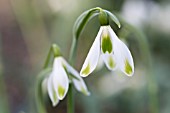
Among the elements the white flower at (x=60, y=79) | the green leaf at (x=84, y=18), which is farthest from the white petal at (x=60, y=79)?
the green leaf at (x=84, y=18)

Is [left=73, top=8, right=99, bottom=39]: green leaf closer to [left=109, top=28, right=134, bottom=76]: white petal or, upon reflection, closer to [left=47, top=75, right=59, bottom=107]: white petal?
[left=109, top=28, right=134, bottom=76]: white petal

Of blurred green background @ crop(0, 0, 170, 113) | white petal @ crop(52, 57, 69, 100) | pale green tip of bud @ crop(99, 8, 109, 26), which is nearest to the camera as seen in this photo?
pale green tip of bud @ crop(99, 8, 109, 26)

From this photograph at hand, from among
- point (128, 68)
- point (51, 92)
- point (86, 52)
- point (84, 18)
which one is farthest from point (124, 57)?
point (86, 52)

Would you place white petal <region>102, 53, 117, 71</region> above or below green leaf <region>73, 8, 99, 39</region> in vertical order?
below

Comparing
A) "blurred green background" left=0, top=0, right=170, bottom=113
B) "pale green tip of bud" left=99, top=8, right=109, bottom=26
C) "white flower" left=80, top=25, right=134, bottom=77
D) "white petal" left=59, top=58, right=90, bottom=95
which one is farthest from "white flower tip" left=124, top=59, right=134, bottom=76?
"blurred green background" left=0, top=0, right=170, bottom=113

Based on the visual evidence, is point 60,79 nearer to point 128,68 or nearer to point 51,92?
point 51,92

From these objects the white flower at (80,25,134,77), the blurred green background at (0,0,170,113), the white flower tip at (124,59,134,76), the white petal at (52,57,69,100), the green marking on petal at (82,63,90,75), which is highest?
the white flower at (80,25,134,77)
